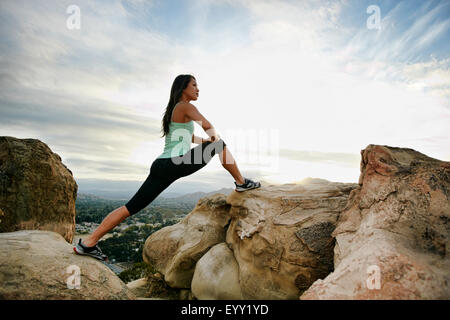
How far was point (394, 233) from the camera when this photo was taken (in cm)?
287

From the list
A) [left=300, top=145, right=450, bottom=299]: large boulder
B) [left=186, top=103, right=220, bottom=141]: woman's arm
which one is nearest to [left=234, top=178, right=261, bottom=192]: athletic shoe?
[left=186, top=103, right=220, bottom=141]: woman's arm

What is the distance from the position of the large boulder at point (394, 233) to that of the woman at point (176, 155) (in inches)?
98.1

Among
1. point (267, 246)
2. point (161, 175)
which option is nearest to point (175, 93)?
point (161, 175)

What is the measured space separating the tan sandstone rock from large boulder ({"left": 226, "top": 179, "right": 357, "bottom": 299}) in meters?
0.19

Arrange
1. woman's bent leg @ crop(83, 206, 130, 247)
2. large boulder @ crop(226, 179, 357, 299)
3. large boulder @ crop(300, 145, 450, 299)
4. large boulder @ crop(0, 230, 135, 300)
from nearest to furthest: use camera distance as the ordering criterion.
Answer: large boulder @ crop(300, 145, 450, 299) → large boulder @ crop(0, 230, 135, 300) → woman's bent leg @ crop(83, 206, 130, 247) → large boulder @ crop(226, 179, 357, 299)

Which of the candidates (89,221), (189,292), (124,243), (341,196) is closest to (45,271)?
(189,292)

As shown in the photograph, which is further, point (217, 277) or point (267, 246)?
point (217, 277)

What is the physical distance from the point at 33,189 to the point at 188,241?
4.16 meters

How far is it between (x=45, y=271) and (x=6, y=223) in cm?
340

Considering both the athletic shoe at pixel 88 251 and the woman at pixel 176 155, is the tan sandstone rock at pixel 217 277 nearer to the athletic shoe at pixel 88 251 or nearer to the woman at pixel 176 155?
the woman at pixel 176 155

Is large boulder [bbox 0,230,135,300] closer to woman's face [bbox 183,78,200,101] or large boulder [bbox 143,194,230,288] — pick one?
large boulder [bbox 143,194,230,288]

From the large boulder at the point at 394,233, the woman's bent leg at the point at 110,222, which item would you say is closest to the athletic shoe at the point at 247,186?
the large boulder at the point at 394,233

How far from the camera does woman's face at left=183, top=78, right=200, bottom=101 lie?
466 centimetres

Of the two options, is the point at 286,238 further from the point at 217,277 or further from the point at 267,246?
the point at 217,277
